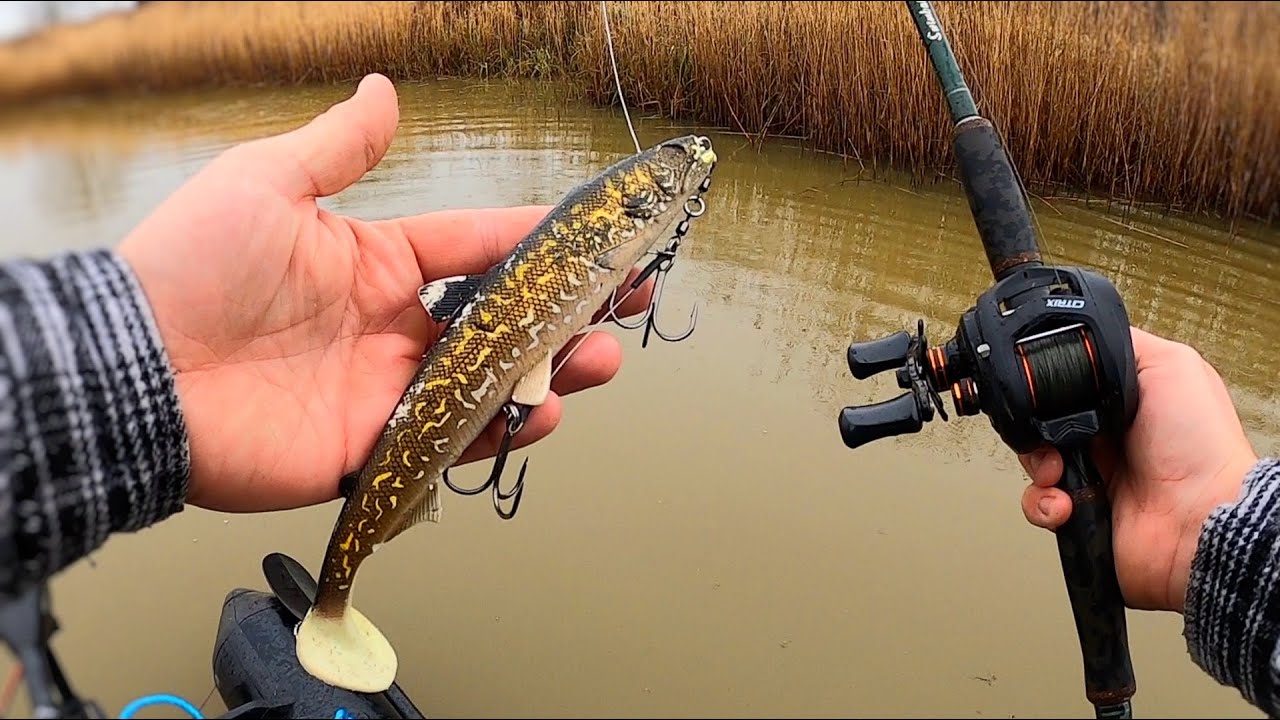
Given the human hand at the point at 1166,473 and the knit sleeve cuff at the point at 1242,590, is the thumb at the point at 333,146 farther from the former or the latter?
the knit sleeve cuff at the point at 1242,590

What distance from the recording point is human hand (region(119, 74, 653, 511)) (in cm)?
178

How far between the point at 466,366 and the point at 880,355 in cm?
86

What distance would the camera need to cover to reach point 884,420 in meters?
1.65

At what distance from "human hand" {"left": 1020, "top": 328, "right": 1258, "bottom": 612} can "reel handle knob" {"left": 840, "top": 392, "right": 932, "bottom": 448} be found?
28 cm

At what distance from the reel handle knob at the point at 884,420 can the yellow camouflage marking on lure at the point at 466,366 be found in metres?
0.71

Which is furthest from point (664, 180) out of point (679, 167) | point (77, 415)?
point (77, 415)

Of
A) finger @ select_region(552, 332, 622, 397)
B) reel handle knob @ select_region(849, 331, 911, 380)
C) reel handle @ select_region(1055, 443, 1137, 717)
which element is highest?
reel handle knob @ select_region(849, 331, 911, 380)

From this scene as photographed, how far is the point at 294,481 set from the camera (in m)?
1.95

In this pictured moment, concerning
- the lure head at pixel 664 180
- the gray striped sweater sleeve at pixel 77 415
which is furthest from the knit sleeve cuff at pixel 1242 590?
the gray striped sweater sleeve at pixel 77 415

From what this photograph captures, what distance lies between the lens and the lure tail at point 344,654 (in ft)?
6.23

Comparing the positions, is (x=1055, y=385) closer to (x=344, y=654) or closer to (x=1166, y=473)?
(x=1166, y=473)

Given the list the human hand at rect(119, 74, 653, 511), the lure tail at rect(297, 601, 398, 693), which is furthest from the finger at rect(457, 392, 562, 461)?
the lure tail at rect(297, 601, 398, 693)

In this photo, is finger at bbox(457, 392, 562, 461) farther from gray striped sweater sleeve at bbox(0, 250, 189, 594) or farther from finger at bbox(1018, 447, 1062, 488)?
finger at bbox(1018, 447, 1062, 488)

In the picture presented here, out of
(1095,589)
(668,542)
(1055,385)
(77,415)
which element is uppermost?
(77,415)
